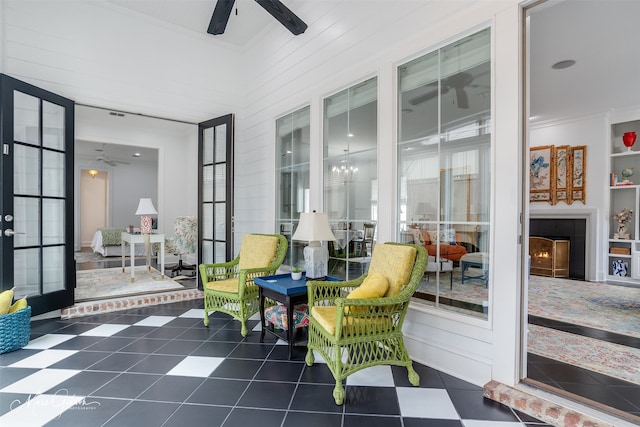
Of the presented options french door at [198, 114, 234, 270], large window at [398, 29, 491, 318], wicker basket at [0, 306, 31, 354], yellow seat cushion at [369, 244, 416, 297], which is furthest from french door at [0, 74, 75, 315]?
large window at [398, 29, 491, 318]

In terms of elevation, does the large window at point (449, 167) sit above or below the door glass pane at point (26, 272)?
above

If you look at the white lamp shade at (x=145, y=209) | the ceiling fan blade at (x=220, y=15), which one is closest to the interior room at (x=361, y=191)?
the white lamp shade at (x=145, y=209)

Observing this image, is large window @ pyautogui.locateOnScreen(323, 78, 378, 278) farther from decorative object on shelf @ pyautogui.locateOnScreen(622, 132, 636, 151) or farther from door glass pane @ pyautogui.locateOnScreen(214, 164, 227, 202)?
decorative object on shelf @ pyautogui.locateOnScreen(622, 132, 636, 151)

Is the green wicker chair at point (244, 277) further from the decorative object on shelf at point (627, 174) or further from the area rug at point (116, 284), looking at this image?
the decorative object on shelf at point (627, 174)

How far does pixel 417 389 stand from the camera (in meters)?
2.19

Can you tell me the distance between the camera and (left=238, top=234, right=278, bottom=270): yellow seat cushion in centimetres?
362

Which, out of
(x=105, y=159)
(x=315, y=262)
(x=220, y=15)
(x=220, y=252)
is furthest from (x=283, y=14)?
(x=105, y=159)

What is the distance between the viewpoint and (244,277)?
3.21 metres

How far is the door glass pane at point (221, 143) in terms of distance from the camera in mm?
4688

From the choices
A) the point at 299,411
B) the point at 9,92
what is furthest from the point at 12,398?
the point at 9,92

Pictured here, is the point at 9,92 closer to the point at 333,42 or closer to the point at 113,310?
the point at 113,310

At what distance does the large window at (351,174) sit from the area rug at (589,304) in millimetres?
2291

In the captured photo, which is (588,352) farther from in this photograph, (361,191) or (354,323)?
(361,191)

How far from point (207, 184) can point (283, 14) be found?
2.64 m
